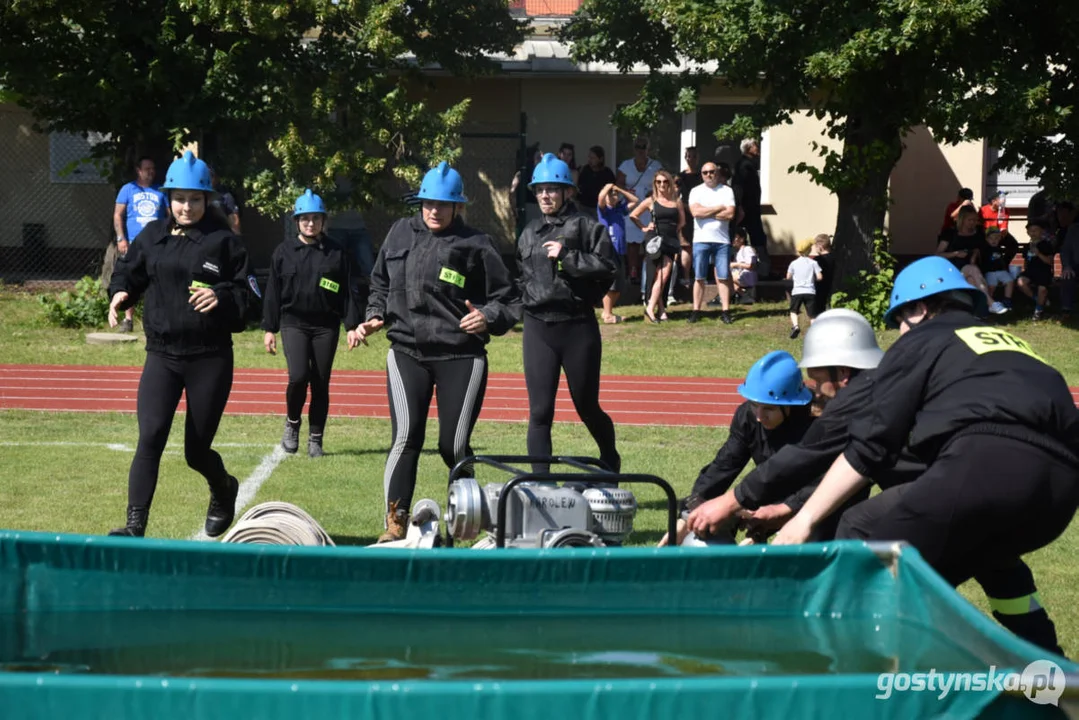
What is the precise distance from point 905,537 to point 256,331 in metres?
15.2

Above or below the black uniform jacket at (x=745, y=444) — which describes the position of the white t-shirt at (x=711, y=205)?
above

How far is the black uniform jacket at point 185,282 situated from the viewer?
771 centimetres

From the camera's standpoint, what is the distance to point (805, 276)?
19.1m

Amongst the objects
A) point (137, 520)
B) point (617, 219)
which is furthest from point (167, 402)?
point (617, 219)

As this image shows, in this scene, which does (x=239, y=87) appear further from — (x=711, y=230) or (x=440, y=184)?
(x=440, y=184)

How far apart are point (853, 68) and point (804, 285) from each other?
2.96 meters

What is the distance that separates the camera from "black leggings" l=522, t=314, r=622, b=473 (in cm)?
889

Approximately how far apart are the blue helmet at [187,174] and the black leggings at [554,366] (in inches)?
91.0

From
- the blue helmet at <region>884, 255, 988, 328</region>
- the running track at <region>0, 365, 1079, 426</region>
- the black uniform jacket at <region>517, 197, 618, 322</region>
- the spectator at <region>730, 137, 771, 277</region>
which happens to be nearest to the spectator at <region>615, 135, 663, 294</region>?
the spectator at <region>730, 137, 771, 277</region>

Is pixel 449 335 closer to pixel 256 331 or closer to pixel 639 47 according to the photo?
pixel 256 331

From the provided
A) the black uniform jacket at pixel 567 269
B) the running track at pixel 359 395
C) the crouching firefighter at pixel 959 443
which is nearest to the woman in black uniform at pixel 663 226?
the running track at pixel 359 395

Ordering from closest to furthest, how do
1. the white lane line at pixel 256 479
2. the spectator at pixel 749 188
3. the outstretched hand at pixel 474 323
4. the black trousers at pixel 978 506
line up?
the black trousers at pixel 978 506, the outstretched hand at pixel 474 323, the white lane line at pixel 256 479, the spectator at pixel 749 188

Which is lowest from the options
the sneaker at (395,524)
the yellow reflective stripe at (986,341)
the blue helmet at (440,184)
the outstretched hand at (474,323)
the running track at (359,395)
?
the running track at (359,395)

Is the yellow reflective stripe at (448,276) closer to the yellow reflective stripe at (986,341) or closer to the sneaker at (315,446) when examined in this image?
the yellow reflective stripe at (986,341)
